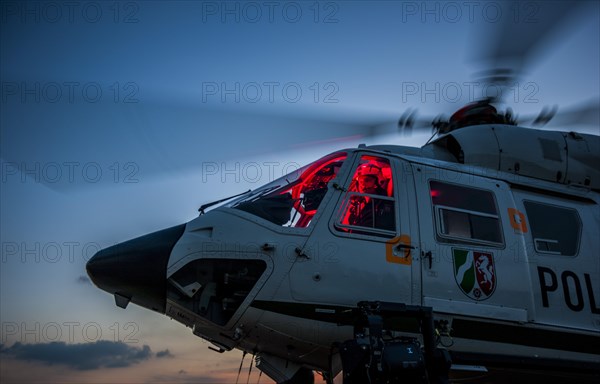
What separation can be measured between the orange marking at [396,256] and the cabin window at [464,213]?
Answer: 1.46 ft

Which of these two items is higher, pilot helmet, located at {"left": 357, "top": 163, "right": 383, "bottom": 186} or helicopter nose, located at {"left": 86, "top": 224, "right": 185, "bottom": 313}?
pilot helmet, located at {"left": 357, "top": 163, "right": 383, "bottom": 186}

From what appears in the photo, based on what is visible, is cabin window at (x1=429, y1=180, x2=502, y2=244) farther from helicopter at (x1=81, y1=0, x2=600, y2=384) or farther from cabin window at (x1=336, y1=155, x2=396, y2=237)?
cabin window at (x1=336, y1=155, x2=396, y2=237)

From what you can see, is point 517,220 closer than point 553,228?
Yes

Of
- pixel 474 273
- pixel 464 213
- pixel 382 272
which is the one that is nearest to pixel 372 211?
pixel 382 272

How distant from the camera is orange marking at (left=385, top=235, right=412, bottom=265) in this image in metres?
5.53

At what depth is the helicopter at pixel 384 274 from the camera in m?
5.15

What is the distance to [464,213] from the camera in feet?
20.1

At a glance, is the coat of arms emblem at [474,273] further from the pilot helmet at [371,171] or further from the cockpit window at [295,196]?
the cockpit window at [295,196]

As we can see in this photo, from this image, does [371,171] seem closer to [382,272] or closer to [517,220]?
[382,272]

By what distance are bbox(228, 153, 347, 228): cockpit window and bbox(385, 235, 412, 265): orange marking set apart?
0.84 m

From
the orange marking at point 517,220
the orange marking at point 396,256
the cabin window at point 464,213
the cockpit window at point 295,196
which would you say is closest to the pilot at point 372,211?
the orange marking at point 396,256

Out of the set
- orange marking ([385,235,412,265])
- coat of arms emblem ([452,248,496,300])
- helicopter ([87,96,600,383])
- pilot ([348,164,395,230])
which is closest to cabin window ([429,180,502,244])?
helicopter ([87,96,600,383])

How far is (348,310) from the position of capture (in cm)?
525

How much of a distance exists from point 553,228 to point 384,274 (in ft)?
8.48
